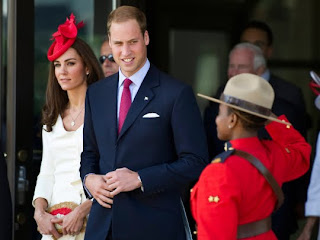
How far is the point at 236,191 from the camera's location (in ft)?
9.23

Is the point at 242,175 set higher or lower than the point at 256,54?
lower

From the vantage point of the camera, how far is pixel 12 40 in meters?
5.03

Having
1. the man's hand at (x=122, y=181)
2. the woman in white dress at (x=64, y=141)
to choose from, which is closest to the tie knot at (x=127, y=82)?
the man's hand at (x=122, y=181)

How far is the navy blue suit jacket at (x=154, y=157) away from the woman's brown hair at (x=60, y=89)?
0.68m

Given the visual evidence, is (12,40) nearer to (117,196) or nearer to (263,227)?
(117,196)

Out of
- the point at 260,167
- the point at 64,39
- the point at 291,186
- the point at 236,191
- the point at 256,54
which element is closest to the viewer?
the point at 236,191

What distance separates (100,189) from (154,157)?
0.26 meters

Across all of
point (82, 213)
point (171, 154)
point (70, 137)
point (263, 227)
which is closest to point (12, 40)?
point (70, 137)

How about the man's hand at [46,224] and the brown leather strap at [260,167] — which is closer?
the brown leather strap at [260,167]

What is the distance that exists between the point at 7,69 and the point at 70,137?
1220 millimetres

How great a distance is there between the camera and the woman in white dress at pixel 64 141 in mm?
3971

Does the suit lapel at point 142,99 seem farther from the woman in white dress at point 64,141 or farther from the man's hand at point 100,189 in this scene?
the woman in white dress at point 64,141

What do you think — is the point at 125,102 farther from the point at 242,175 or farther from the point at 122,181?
the point at 242,175

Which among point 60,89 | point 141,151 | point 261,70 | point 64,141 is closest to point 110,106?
point 141,151
